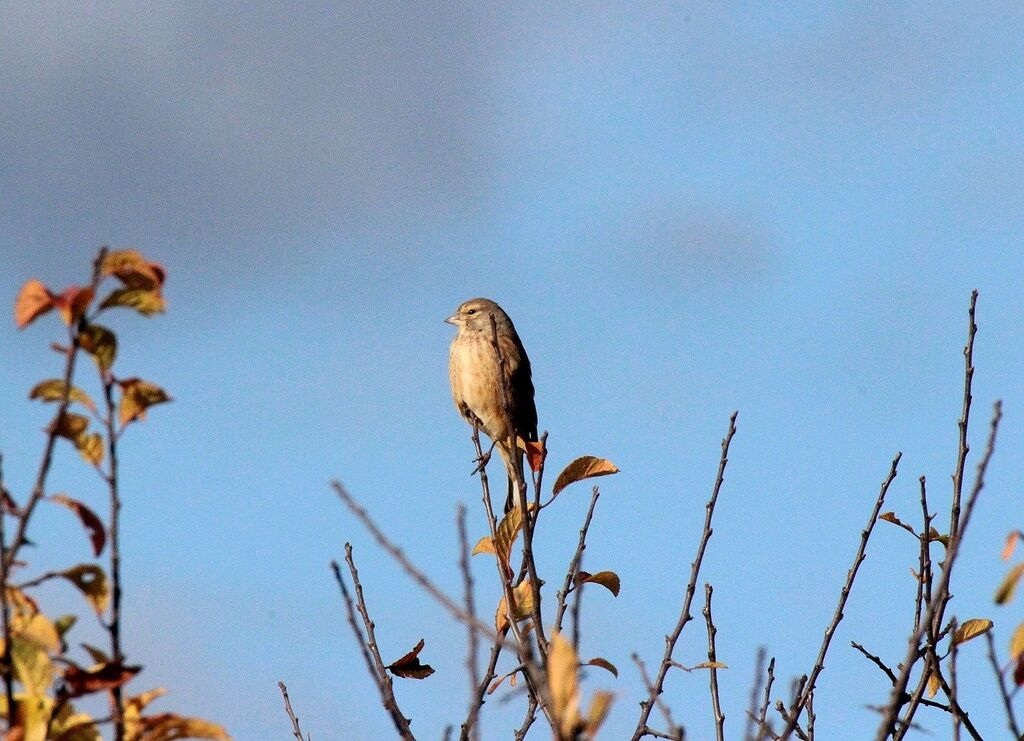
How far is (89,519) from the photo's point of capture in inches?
96.7

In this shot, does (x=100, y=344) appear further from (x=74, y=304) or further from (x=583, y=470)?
(x=583, y=470)

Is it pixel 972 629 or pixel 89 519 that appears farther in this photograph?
pixel 972 629

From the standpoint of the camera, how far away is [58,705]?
2262 mm

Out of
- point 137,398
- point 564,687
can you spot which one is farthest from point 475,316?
point 564,687

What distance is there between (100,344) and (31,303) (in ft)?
0.47

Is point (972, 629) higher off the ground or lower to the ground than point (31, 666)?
higher

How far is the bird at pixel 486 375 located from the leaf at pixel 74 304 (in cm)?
650

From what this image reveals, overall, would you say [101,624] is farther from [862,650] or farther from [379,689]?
[862,650]

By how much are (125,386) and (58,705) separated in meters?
0.56

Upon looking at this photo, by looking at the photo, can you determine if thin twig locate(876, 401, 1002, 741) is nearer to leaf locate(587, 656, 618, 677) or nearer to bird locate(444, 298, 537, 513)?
leaf locate(587, 656, 618, 677)

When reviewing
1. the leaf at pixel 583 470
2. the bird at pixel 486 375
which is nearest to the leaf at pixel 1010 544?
the leaf at pixel 583 470

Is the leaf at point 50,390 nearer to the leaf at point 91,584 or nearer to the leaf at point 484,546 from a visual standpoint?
the leaf at point 91,584

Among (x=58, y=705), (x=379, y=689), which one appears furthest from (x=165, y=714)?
(x=379, y=689)

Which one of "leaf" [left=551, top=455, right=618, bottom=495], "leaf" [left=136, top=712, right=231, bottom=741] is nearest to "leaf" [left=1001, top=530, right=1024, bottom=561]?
"leaf" [left=136, top=712, right=231, bottom=741]
